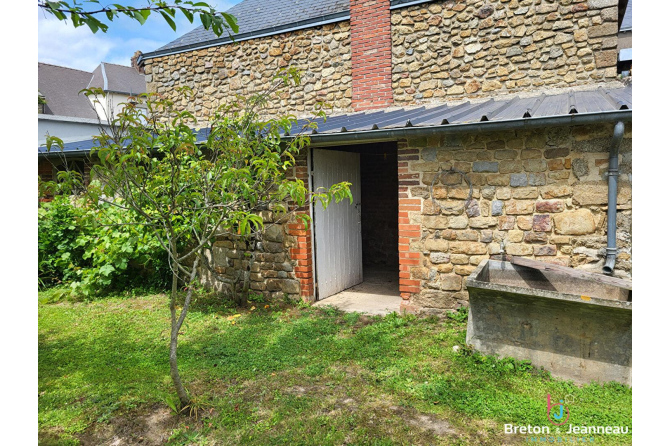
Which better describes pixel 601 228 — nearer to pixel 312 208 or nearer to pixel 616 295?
pixel 616 295

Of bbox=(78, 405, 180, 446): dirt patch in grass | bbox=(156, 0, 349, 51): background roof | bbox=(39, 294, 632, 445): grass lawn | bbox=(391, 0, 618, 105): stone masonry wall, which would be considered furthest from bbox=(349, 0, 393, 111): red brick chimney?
bbox=(78, 405, 180, 446): dirt patch in grass

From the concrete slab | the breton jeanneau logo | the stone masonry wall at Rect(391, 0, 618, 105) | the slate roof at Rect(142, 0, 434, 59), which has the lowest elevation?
the breton jeanneau logo

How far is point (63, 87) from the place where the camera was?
25859 mm

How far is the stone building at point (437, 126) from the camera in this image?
4.58 metres

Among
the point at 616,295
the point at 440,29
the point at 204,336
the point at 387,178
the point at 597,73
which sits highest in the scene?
the point at 440,29

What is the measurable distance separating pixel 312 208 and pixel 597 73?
180 inches

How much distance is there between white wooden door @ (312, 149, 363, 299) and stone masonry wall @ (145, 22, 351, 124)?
148 centimetres

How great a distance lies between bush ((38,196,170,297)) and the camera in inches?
258

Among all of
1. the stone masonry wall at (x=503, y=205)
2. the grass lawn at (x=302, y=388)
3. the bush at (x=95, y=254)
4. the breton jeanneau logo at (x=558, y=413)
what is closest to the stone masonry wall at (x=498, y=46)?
Answer: the stone masonry wall at (x=503, y=205)


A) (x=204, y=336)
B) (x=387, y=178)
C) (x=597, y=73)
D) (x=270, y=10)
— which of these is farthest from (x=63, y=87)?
(x=597, y=73)

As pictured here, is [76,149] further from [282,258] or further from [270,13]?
[270,13]

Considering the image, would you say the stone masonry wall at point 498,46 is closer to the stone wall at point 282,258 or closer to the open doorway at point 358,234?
the open doorway at point 358,234

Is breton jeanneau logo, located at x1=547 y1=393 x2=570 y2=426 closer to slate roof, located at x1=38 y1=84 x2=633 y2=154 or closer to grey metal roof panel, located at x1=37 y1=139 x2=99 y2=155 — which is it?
slate roof, located at x1=38 y1=84 x2=633 y2=154

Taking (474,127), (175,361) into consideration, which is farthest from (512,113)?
(175,361)
